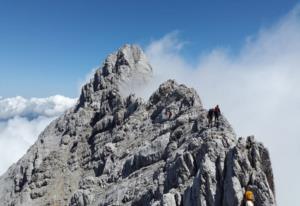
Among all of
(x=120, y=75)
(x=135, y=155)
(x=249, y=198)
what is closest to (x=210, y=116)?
(x=249, y=198)

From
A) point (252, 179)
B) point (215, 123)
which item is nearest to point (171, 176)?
point (215, 123)

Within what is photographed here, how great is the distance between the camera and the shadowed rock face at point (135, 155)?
186ft

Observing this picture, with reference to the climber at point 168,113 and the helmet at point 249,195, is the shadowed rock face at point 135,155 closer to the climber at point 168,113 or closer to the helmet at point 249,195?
the climber at point 168,113

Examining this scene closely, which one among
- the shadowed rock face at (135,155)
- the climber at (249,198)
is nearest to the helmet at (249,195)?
the climber at (249,198)

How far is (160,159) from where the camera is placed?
8606cm

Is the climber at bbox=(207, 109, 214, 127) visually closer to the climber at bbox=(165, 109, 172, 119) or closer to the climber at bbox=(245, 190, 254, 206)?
the climber at bbox=(245, 190, 254, 206)

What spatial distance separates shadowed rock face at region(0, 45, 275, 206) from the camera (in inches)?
2229

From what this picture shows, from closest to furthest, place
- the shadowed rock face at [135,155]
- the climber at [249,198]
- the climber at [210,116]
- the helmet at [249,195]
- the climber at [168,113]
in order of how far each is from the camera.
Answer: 1. the climber at [249,198]
2. the helmet at [249,195]
3. the shadowed rock face at [135,155]
4. the climber at [210,116]
5. the climber at [168,113]

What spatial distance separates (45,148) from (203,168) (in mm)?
79535

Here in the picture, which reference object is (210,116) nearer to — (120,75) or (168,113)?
(168,113)

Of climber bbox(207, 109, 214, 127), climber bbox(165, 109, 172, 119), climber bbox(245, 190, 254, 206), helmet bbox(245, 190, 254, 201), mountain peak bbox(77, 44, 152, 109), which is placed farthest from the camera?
mountain peak bbox(77, 44, 152, 109)

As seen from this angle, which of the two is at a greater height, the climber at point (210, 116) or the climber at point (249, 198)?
the climber at point (210, 116)

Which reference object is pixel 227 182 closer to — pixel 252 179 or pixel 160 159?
pixel 252 179

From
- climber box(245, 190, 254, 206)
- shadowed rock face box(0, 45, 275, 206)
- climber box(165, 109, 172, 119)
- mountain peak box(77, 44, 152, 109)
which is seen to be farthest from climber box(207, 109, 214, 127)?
mountain peak box(77, 44, 152, 109)
